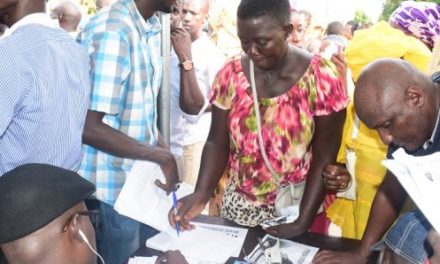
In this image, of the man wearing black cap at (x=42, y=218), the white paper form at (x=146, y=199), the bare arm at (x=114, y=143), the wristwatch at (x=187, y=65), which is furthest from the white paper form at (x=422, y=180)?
the wristwatch at (x=187, y=65)

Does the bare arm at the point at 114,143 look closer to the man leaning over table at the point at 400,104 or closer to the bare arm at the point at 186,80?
the man leaning over table at the point at 400,104

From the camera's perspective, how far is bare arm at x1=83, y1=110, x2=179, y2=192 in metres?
1.82

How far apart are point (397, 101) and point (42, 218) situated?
1.03m

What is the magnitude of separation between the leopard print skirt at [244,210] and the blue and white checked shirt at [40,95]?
0.70 metres

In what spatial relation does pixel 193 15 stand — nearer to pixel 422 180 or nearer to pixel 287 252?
pixel 287 252

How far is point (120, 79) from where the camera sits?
1.83 metres

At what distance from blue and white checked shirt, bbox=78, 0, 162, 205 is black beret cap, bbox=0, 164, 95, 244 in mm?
648

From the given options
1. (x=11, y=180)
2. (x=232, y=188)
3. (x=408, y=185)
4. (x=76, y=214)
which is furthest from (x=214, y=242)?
(x=408, y=185)

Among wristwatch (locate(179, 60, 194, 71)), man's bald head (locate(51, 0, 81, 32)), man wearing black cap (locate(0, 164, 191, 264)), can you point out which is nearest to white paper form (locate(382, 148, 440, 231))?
man wearing black cap (locate(0, 164, 191, 264))

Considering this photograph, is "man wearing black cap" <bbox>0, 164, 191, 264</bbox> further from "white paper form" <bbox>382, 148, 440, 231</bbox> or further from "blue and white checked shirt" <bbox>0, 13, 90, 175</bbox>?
"white paper form" <bbox>382, 148, 440, 231</bbox>

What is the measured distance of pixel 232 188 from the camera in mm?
2102

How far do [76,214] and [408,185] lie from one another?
2.59 ft

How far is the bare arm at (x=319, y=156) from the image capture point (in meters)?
1.92

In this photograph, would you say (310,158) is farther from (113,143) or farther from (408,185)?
(408,185)
